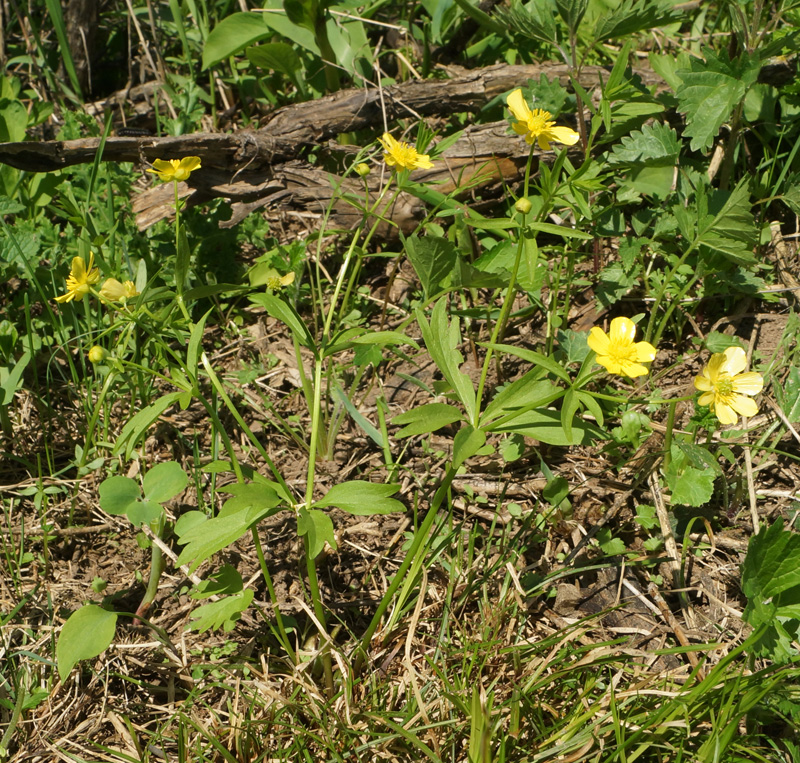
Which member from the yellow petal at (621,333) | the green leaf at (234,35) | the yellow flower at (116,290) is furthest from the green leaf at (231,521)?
the green leaf at (234,35)

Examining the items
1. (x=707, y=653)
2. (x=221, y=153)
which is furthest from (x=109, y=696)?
(x=221, y=153)

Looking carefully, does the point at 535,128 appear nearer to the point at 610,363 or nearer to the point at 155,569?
the point at 610,363

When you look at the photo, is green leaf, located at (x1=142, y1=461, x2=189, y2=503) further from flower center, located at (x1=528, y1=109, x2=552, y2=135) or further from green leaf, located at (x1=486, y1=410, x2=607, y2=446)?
flower center, located at (x1=528, y1=109, x2=552, y2=135)

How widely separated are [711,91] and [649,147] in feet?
0.74

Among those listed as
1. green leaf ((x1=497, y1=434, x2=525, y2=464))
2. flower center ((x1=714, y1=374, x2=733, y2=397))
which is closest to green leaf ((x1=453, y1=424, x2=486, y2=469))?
green leaf ((x1=497, y1=434, x2=525, y2=464))

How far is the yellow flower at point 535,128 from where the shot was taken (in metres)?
1.75

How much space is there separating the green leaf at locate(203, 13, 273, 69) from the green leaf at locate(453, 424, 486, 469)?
7.50ft

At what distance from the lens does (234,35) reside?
3076 millimetres

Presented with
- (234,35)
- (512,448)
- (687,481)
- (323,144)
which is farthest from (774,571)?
(234,35)

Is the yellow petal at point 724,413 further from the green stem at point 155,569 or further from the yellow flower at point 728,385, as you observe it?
the green stem at point 155,569

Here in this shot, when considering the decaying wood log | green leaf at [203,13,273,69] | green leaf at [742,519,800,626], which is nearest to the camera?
green leaf at [742,519,800,626]

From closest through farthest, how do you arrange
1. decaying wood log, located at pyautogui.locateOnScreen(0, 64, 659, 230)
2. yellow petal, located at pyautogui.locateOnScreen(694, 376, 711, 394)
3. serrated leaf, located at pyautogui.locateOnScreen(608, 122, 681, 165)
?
yellow petal, located at pyautogui.locateOnScreen(694, 376, 711, 394) < serrated leaf, located at pyautogui.locateOnScreen(608, 122, 681, 165) < decaying wood log, located at pyautogui.locateOnScreen(0, 64, 659, 230)

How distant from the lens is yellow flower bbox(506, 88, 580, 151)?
5.73 ft

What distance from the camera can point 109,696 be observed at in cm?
178
